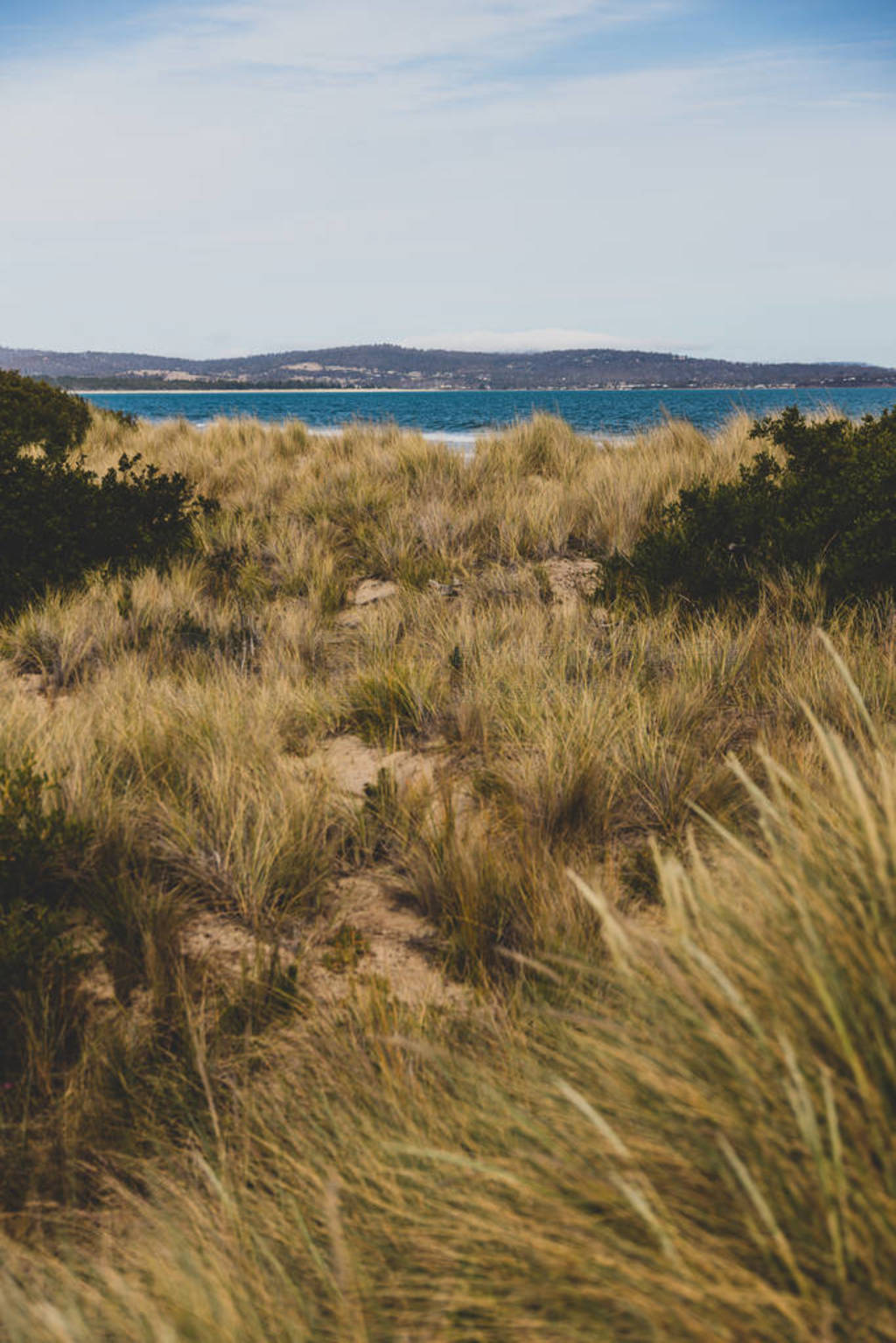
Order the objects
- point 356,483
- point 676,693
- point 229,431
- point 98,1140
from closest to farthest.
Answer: point 98,1140 < point 676,693 < point 356,483 < point 229,431

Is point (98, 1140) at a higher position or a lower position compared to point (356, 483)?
lower

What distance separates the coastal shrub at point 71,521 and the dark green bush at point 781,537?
3.63 metres

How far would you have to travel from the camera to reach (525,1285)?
1.15 meters

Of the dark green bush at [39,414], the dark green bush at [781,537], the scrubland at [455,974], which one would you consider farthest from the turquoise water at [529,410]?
the scrubland at [455,974]

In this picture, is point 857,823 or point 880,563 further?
point 880,563

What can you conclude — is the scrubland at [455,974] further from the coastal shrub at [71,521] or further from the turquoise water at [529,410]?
the turquoise water at [529,410]

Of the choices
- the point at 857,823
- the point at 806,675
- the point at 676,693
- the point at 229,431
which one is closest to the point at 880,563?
the point at 806,675

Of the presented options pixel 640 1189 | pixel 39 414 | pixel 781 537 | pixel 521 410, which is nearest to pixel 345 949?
pixel 640 1189

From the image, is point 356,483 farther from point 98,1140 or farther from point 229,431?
point 98,1140

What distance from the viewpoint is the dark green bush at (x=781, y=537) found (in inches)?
185

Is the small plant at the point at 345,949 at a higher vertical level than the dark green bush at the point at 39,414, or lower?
lower

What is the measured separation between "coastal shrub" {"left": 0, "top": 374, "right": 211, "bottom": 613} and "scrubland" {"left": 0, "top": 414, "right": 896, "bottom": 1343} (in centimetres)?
36

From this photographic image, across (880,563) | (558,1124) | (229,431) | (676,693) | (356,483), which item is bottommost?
(558,1124)

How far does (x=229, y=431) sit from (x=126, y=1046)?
12104 mm
